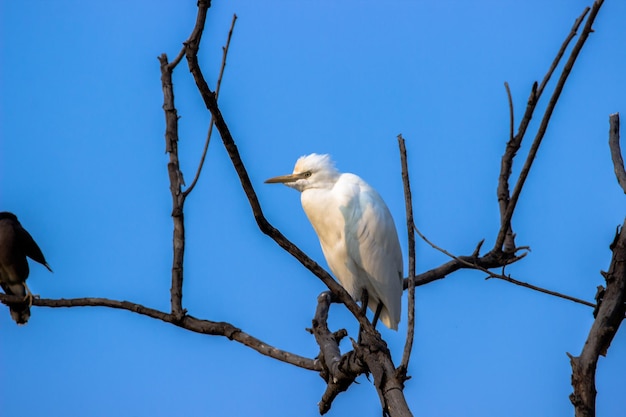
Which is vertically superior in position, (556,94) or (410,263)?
(556,94)

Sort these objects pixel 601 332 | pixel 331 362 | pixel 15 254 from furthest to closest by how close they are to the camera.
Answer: pixel 15 254
pixel 331 362
pixel 601 332

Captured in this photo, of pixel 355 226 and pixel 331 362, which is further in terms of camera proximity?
pixel 355 226

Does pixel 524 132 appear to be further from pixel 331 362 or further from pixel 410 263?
pixel 331 362

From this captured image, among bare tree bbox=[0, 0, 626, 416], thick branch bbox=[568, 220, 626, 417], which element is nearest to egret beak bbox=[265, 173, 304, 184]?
bare tree bbox=[0, 0, 626, 416]

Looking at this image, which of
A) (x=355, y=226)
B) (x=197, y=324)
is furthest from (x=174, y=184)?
(x=355, y=226)

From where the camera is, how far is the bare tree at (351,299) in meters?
3.09

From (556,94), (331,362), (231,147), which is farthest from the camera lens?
(331,362)

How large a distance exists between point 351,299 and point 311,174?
2.26 m

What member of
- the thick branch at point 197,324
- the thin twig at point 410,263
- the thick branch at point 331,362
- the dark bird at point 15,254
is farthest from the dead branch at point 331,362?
the dark bird at point 15,254

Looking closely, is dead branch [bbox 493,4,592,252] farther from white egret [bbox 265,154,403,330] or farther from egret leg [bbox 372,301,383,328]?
egret leg [bbox 372,301,383,328]

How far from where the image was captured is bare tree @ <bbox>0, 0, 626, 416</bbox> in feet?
10.1

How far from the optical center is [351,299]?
381 cm

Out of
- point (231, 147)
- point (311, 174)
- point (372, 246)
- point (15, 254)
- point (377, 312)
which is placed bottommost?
point (231, 147)

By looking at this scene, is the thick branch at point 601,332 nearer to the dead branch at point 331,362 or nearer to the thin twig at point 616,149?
the thin twig at point 616,149
